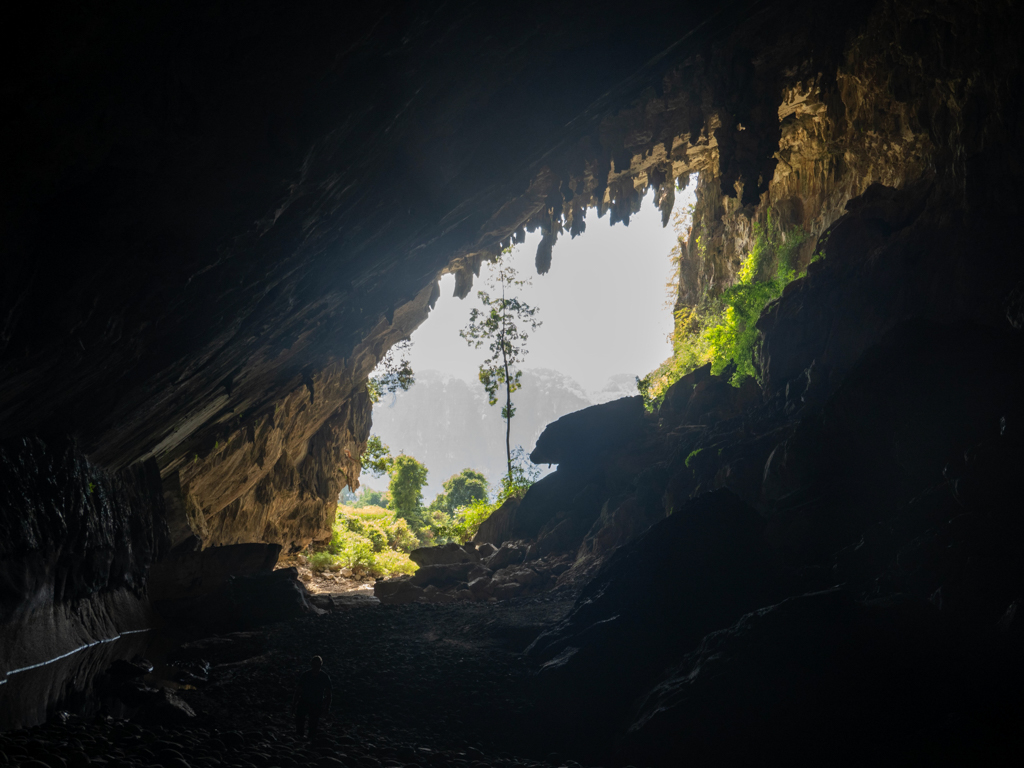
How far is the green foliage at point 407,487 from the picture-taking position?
38.6 meters

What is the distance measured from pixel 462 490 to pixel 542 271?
3539 centimetres

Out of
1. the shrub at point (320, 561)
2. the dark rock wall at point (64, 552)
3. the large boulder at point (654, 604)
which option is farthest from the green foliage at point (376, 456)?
the large boulder at point (654, 604)

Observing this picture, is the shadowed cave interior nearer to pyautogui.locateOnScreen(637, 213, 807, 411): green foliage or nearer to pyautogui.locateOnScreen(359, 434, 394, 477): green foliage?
pyautogui.locateOnScreen(637, 213, 807, 411): green foliage

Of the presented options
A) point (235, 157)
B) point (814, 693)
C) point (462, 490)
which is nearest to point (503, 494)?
point (814, 693)

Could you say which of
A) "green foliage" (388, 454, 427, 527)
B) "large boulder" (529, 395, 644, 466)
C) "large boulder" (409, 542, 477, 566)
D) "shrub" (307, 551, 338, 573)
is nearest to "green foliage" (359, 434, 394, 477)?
"shrub" (307, 551, 338, 573)

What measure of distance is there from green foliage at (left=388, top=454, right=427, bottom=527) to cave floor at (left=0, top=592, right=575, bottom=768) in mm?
27466

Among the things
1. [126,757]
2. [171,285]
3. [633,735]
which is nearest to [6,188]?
[171,285]

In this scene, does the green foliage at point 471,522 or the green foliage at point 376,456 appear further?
the green foliage at point 376,456

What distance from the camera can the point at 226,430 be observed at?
1556 cm

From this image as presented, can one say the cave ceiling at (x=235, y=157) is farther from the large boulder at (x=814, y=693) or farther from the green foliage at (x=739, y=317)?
the green foliage at (x=739, y=317)

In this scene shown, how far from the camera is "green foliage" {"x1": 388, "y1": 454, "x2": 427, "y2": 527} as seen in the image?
3856 cm

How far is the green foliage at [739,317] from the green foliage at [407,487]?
2359cm

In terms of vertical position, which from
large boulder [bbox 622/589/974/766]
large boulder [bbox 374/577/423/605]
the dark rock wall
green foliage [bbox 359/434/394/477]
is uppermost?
green foliage [bbox 359/434/394/477]

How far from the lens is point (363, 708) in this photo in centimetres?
682
